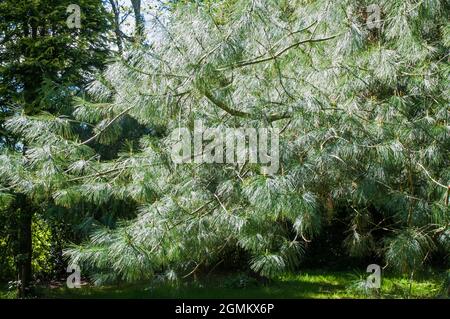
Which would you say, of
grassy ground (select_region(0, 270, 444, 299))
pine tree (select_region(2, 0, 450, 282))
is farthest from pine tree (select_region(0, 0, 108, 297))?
pine tree (select_region(2, 0, 450, 282))

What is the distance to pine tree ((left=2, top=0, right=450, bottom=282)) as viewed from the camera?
2.62 m

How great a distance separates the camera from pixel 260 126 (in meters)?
2.73

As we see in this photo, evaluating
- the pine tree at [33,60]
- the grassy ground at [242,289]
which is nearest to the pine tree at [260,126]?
the grassy ground at [242,289]

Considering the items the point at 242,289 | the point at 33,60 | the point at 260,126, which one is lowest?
the point at 242,289

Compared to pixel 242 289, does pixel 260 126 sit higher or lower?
higher

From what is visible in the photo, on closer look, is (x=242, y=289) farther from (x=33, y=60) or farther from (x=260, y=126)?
(x=33, y=60)

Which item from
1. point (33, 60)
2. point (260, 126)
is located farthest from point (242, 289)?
point (33, 60)

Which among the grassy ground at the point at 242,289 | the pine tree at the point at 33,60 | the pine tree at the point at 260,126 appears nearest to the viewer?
the pine tree at the point at 260,126

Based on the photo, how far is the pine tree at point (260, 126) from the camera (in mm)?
2625

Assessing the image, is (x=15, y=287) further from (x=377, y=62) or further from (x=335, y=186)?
(x=377, y=62)

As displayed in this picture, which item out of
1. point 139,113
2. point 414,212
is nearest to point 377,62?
point 414,212

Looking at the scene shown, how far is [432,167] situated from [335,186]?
0.73m

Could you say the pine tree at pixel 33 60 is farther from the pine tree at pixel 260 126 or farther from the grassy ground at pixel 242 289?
the pine tree at pixel 260 126

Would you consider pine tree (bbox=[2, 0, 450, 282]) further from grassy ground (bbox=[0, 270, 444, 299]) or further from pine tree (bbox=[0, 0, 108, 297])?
pine tree (bbox=[0, 0, 108, 297])
